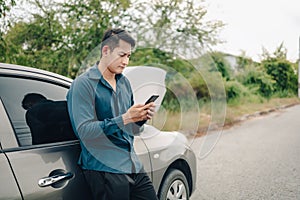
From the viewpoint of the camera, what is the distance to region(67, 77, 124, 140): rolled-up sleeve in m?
2.27

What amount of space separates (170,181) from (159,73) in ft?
3.29

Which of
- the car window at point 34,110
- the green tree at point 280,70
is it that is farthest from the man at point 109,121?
the green tree at point 280,70

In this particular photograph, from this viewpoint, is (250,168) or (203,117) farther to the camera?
(203,117)

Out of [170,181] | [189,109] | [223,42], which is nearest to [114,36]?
[189,109]

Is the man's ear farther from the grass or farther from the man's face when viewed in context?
the grass

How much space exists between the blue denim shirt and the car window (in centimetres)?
21

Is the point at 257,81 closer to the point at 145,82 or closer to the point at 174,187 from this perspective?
the point at 174,187

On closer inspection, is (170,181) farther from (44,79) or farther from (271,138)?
(271,138)

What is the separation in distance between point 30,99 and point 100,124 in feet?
1.77

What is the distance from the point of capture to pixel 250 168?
6445mm

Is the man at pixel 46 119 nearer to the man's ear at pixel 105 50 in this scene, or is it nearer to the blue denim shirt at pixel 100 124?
the blue denim shirt at pixel 100 124

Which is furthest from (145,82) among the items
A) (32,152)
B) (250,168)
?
(250,168)

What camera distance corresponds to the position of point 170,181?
3414mm

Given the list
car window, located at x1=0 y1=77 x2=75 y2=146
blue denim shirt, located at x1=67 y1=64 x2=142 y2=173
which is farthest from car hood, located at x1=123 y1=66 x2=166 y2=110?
car window, located at x1=0 y1=77 x2=75 y2=146
